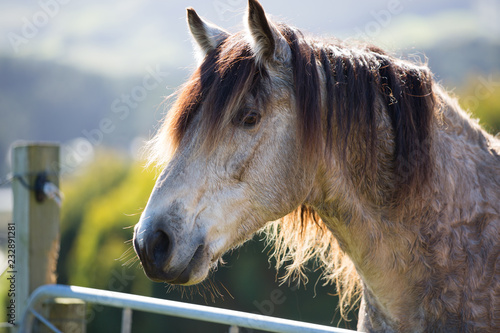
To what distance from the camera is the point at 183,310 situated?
2.15 m

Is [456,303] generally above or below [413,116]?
below

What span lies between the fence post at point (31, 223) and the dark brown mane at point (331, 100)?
1454 millimetres

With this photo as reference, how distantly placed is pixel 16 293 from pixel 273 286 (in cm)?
265

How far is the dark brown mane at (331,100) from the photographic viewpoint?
6.33 feet

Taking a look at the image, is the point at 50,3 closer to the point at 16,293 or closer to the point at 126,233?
the point at 126,233

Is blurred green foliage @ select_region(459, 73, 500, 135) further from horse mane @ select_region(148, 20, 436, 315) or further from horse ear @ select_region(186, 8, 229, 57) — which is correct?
horse ear @ select_region(186, 8, 229, 57)

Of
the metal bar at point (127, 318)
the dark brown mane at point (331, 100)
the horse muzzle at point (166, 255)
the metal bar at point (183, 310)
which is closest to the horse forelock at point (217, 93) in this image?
the dark brown mane at point (331, 100)

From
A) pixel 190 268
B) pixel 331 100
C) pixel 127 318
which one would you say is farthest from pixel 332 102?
pixel 127 318

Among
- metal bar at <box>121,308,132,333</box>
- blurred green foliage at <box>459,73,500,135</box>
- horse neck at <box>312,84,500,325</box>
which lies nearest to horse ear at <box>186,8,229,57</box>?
horse neck at <box>312,84,500,325</box>

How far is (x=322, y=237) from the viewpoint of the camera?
244cm

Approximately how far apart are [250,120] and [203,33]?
1.99ft

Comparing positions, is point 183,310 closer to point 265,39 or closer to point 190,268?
point 190,268

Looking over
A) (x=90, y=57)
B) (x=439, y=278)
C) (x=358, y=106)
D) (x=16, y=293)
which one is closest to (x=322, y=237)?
(x=439, y=278)

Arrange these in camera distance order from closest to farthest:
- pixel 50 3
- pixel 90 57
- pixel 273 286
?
pixel 273 286, pixel 50 3, pixel 90 57
